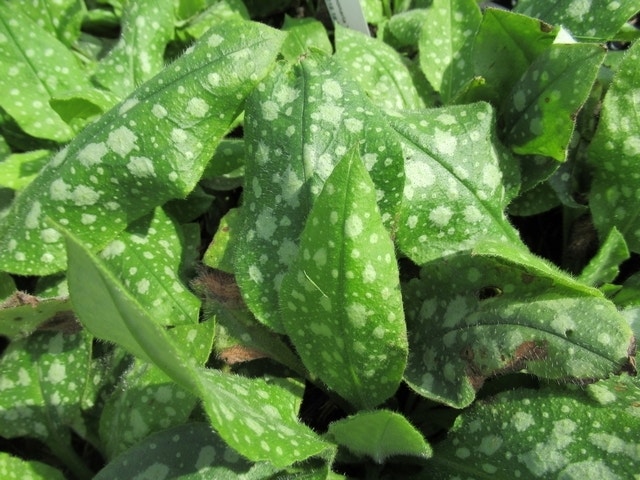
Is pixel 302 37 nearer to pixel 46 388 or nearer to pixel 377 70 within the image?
pixel 377 70

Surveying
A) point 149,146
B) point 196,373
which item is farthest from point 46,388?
point 196,373

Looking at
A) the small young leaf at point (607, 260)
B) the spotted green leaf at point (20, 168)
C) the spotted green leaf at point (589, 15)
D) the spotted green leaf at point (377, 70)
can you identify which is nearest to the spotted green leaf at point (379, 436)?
the small young leaf at point (607, 260)

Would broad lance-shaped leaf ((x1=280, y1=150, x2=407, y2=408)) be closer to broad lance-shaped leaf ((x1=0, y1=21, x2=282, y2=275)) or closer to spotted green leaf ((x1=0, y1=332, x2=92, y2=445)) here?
broad lance-shaped leaf ((x1=0, y1=21, x2=282, y2=275))

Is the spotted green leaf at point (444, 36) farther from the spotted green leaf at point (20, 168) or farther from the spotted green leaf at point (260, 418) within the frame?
the spotted green leaf at point (20, 168)

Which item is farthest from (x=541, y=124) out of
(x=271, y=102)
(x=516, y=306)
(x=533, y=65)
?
(x=271, y=102)

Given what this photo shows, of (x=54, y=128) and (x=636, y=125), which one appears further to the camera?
(x=54, y=128)

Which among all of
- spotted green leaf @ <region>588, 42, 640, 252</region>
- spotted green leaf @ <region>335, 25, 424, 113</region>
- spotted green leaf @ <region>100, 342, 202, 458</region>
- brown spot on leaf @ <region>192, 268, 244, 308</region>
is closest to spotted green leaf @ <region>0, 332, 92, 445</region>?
spotted green leaf @ <region>100, 342, 202, 458</region>

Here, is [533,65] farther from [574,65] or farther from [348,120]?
[348,120]
